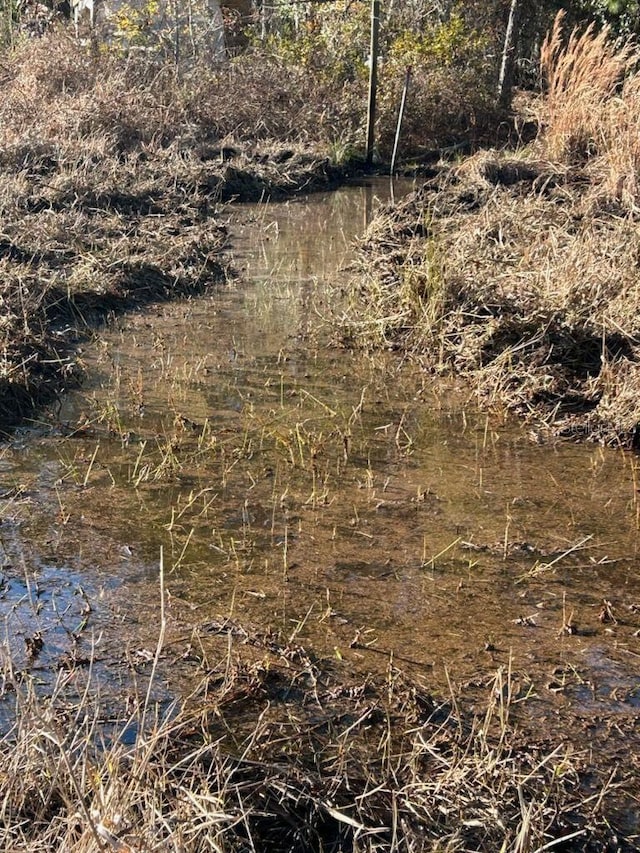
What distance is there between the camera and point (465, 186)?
10.1 metres

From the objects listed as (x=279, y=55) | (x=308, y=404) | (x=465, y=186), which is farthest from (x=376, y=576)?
(x=279, y=55)

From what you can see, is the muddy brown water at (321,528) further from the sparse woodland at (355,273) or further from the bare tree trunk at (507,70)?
the bare tree trunk at (507,70)

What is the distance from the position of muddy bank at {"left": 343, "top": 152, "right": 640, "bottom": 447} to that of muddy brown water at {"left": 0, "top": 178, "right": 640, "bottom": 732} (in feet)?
0.78

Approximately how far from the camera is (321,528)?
14.0ft

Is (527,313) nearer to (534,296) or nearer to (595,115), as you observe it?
(534,296)

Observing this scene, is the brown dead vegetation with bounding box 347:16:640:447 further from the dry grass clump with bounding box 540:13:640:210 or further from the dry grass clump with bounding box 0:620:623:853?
the dry grass clump with bounding box 0:620:623:853

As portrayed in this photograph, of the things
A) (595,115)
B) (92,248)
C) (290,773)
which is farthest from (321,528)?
(595,115)

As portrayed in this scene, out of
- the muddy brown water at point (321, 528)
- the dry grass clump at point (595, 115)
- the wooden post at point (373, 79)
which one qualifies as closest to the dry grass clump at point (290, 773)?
the muddy brown water at point (321, 528)

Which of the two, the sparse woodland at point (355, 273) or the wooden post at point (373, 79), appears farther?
the wooden post at point (373, 79)

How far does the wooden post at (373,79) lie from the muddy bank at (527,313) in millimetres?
5855

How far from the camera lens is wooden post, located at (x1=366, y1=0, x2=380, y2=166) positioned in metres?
12.7

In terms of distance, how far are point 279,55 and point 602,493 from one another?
1252cm

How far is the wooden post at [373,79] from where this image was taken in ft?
41.7

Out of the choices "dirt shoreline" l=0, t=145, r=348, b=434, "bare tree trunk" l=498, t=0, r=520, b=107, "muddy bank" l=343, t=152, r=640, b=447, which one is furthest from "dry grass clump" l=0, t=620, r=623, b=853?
"bare tree trunk" l=498, t=0, r=520, b=107
